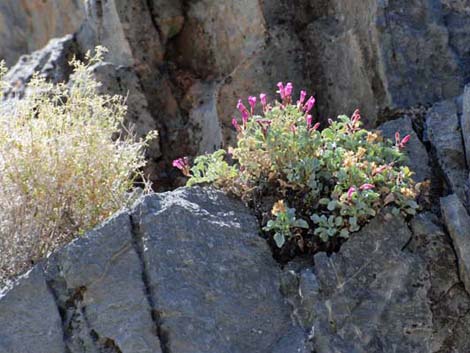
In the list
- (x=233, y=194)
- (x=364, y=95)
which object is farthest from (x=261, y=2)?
(x=233, y=194)

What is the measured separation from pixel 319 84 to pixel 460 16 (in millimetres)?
1064

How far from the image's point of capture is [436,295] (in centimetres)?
443

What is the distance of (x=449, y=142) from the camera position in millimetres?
5141

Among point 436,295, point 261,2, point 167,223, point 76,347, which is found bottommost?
point 436,295

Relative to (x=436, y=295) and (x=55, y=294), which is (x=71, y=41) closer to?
(x=55, y=294)

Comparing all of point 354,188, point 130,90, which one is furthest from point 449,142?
point 130,90

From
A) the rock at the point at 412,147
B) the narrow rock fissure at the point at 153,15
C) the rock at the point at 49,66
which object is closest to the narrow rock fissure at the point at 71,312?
the rock at the point at 412,147

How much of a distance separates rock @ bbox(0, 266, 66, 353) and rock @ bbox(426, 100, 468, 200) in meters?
2.19

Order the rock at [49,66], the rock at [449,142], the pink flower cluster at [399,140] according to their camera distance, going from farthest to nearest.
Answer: the rock at [49,66] < the rock at [449,142] < the pink flower cluster at [399,140]

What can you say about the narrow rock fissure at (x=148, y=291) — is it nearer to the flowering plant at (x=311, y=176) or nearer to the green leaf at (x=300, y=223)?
the flowering plant at (x=311, y=176)

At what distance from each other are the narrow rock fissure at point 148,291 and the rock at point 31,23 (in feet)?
20.1

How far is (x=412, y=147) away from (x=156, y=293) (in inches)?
70.4

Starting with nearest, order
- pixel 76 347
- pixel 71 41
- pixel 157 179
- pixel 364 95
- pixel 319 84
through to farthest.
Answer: pixel 76 347 → pixel 364 95 → pixel 319 84 → pixel 157 179 → pixel 71 41

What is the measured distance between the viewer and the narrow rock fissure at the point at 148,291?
13.9ft
